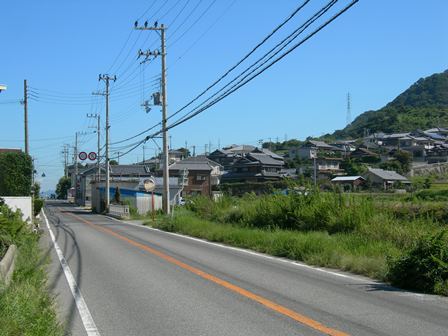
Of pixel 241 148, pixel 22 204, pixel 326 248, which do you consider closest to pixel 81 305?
pixel 326 248

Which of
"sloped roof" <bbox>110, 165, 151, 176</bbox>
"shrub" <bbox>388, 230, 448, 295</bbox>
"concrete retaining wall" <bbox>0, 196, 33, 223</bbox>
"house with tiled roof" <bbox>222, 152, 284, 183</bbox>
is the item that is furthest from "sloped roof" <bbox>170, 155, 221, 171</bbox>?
"shrub" <bbox>388, 230, 448, 295</bbox>

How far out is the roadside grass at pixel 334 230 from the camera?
12.2m

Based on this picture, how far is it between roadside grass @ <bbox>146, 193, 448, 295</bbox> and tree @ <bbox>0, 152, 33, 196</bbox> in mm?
14020

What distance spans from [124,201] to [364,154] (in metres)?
66.7

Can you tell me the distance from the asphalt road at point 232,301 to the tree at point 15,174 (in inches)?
975

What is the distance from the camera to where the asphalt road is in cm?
722

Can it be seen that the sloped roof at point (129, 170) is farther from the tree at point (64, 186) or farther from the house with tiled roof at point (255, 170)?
the tree at point (64, 186)

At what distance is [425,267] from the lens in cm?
1023

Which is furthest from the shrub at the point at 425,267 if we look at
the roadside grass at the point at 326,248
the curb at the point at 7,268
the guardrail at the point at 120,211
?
the guardrail at the point at 120,211

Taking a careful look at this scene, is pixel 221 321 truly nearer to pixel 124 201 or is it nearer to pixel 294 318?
pixel 294 318

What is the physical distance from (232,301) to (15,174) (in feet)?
104

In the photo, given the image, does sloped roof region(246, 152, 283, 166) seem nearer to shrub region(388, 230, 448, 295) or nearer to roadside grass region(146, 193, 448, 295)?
roadside grass region(146, 193, 448, 295)

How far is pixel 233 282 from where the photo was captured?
429 inches

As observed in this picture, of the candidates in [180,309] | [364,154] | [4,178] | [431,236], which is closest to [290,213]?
[431,236]
